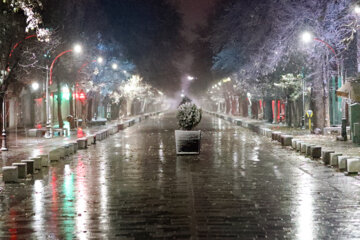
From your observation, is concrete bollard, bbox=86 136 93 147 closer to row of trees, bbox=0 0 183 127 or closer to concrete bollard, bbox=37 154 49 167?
row of trees, bbox=0 0 183 127

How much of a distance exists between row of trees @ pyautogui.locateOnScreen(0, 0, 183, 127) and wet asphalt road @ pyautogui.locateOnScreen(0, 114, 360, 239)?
15.4m

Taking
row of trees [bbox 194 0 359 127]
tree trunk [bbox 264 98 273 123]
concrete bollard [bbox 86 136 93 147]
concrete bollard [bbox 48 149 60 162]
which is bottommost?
concrete bollard [bbox 48 149 60 162]

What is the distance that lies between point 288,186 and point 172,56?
214 ft

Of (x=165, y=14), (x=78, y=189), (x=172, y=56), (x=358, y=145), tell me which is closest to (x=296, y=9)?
(x=358, y=145)

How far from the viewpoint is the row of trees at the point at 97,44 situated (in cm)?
3516

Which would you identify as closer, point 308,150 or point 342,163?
point 342,163

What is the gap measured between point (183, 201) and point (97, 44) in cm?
4925

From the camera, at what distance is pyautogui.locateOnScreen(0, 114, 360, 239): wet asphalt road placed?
964 centimetres

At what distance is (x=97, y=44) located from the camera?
60.3 m

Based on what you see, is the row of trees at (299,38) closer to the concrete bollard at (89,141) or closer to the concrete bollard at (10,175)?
the concrete bollard at (89,141)

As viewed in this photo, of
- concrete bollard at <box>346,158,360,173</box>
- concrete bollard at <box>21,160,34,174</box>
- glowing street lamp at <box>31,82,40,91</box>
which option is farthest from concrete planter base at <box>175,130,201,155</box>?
glowing street lamp at <box>31,82,40,91</box>

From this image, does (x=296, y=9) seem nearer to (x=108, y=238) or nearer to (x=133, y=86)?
(x=108, y=238)

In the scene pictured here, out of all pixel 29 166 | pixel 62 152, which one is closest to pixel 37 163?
pixel 29 166

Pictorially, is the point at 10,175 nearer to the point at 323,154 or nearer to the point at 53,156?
the point at 53,156
